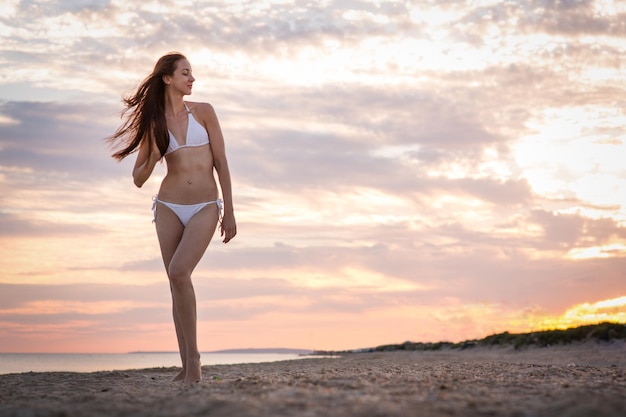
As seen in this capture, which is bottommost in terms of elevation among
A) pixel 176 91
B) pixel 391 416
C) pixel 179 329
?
pixel 391 416

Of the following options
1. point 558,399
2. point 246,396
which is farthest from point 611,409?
point 246,396

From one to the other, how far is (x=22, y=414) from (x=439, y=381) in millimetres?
3439

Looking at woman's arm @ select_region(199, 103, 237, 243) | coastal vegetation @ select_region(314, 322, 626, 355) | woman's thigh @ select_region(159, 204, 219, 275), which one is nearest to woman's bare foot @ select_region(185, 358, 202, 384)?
woman's thigh @ select_region(159, 204, 219, 275)

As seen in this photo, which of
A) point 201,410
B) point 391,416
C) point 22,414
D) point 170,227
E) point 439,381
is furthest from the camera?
point 170,227

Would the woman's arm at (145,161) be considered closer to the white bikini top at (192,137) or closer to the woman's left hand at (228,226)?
the white bikini top at (192,137)

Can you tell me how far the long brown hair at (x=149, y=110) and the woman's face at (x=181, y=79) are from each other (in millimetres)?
46

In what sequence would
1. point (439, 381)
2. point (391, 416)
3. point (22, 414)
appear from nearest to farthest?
point (391, 416), point (22, 414), point (439, 381)

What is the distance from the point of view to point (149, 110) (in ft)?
24.1

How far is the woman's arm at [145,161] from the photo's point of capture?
7226 mm

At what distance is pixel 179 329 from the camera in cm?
743

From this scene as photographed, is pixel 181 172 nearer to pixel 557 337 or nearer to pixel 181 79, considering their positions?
pixel 181 79

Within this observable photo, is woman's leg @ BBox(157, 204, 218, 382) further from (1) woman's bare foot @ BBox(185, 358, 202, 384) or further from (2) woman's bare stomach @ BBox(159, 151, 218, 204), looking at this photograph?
(2) woman's bare stomach @ BBox(159, 151, 218, 204)

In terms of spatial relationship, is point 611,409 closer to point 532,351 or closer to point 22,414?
point 22,414

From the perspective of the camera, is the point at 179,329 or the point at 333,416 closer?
the point at 333,416
